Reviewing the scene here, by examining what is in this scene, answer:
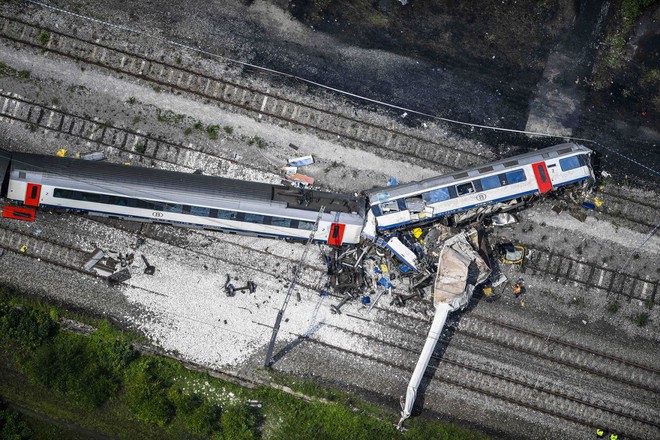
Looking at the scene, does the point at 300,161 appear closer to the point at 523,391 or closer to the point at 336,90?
the point at 336,90

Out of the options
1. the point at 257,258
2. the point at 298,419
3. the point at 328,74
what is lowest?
the point at 298,419

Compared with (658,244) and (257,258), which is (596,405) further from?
(257,258)

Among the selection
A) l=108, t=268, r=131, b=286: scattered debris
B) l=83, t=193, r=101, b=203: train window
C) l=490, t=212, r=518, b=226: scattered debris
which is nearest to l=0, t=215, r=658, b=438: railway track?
l=490, t=212, r=518, b=226: scattered debris

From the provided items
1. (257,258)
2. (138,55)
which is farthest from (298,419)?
(138,55)

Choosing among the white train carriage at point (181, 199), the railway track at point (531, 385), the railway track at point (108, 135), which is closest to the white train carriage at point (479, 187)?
the white train carriage at point (181, 199)

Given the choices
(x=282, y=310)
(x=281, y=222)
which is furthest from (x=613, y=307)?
(x=281, y=222)

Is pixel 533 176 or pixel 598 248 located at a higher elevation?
pixel 533 176

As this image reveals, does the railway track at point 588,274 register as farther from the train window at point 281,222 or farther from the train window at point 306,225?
the train window at point 281,222
